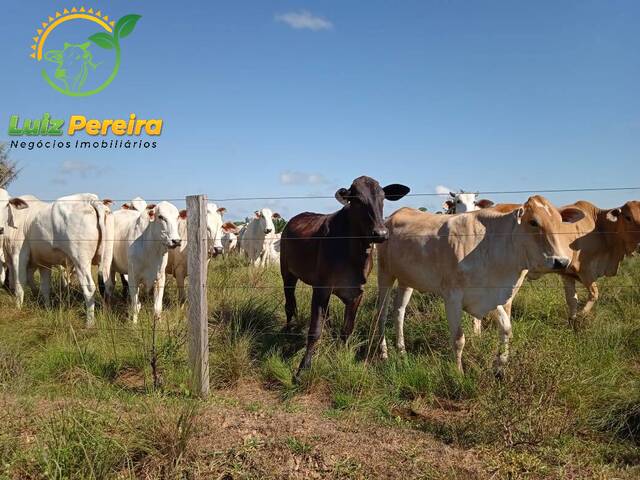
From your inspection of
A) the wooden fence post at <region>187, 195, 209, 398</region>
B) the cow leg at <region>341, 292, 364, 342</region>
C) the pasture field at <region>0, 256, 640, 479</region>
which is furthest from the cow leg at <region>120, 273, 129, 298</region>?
the wooden fence post at <region>187, 195, 209, 398</region>

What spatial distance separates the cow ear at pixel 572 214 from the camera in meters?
6.21

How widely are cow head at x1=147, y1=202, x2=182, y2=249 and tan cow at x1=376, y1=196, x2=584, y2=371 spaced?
3.47m

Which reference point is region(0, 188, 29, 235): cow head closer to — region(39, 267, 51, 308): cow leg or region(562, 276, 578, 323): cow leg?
region(39, 267, 51, 308): cow leg

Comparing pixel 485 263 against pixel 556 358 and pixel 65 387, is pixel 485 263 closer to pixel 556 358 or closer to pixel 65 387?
pixel 556 358

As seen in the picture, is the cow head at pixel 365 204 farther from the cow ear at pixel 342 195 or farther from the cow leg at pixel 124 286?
the cow leg at pixel 124 286

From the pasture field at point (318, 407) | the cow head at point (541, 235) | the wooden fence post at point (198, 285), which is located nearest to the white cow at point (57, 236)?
the pasture field at point (318, 407)

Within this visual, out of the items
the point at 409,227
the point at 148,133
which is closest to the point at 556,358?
the point at 409,227

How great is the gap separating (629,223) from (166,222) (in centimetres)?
714

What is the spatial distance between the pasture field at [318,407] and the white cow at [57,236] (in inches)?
59.4

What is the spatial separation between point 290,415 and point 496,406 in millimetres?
1710

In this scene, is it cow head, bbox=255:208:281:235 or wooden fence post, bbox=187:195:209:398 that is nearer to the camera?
wooden fence post, bbox=187:195:209:398

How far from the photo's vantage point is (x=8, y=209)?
9.12m

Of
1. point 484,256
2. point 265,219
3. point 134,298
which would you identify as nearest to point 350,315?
point 484,256

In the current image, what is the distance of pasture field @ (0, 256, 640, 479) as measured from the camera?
3686 millimetres
